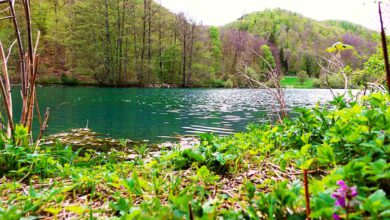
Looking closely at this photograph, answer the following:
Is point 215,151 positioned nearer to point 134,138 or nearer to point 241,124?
point 134,138

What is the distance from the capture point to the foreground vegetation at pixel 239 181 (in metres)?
1.21

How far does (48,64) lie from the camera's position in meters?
53.0

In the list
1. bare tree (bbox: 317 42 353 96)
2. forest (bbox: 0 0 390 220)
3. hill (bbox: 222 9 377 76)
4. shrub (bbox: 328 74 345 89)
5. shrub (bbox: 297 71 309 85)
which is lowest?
forest (bbox: 0 0 390 220)

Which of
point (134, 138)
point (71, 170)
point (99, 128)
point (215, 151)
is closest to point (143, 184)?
point (215, 151)

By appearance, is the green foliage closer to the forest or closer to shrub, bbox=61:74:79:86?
the forest

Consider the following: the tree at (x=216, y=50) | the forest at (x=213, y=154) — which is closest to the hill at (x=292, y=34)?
the tree at (x=216, y=50)

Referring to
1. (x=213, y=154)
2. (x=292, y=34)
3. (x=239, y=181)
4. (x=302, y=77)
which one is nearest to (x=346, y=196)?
(x=239, y=181)

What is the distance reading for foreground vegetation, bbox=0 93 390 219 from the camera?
1212mm

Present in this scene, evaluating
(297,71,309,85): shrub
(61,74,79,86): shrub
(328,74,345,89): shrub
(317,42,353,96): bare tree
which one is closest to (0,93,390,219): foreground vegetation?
(317,42,353,96): bare tree

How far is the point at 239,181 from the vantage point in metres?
2.28

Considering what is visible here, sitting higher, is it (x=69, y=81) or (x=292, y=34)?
(x=292, y=34)

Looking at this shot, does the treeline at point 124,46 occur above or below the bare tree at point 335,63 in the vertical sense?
above

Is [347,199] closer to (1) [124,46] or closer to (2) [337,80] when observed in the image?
(2) [337,80]

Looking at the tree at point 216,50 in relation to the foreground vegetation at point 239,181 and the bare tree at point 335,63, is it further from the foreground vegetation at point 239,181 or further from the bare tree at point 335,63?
the foreground vegetation at point 239,181
